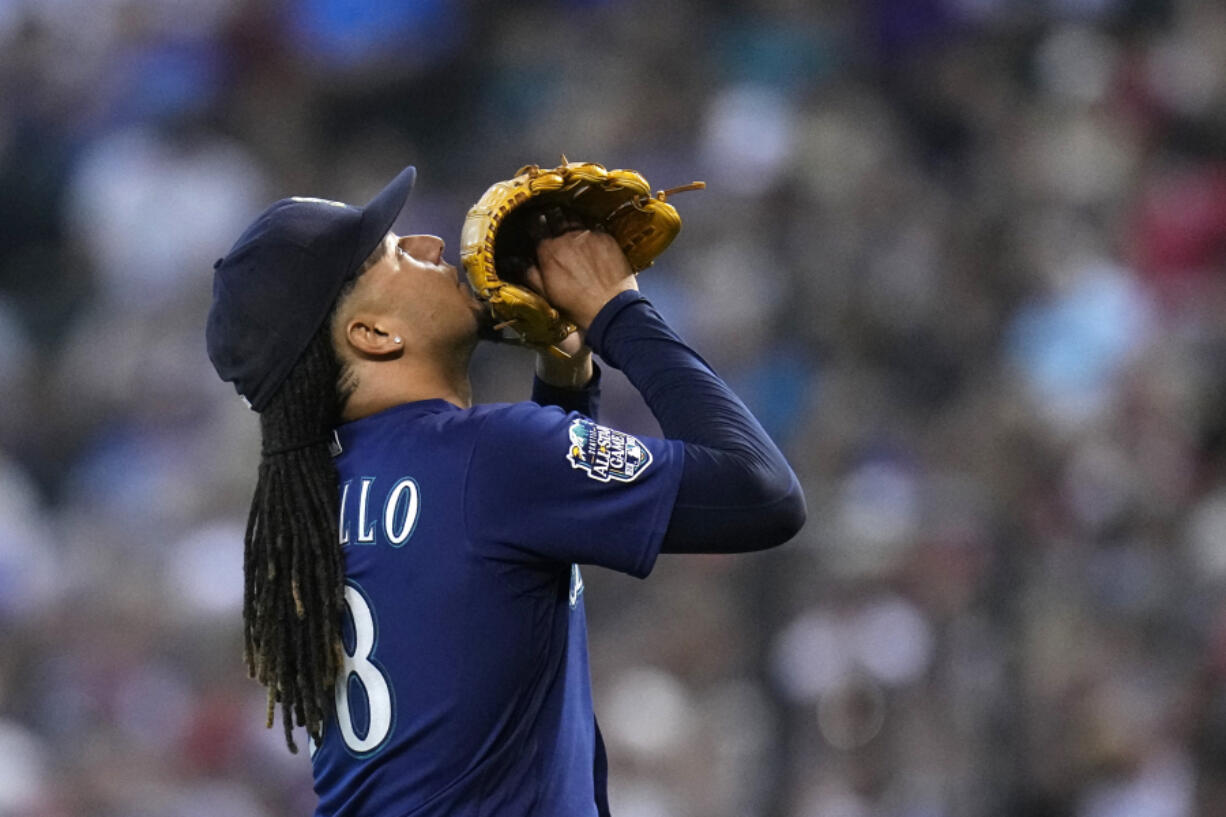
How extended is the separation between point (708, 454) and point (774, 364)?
373cm

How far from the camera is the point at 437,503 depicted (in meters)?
1.97

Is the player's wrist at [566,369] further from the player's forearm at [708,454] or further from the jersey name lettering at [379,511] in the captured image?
the jersey name lettering at [379,511]

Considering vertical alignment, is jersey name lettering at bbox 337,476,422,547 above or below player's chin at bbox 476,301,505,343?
below

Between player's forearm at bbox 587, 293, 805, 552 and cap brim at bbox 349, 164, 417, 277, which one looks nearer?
player's forearm at bbox 587, 293, 805, 552

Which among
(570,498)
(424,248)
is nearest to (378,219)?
(424,248)

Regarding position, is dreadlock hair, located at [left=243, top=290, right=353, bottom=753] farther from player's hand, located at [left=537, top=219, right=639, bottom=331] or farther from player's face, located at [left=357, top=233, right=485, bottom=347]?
player's hand, located at [left=537, top=219, right=639, bottom=331]

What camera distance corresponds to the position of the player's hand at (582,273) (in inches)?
84.8

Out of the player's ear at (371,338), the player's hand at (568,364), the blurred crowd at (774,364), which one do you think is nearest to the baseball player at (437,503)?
the player's ear at (371,338)

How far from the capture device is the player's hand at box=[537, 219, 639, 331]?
2154 mm

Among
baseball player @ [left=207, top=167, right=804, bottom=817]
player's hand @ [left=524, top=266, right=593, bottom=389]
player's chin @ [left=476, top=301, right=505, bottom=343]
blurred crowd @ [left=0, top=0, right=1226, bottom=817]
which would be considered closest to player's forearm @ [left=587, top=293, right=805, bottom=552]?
baseball player @ [left=207, top=167, right=804, bottom=817]

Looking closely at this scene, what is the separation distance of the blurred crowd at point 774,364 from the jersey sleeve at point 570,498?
206cm

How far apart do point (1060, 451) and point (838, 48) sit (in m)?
→ 2.35

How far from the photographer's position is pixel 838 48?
662 centimetres

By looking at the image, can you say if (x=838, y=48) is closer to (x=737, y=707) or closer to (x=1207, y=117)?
(x=1207, y=117)
